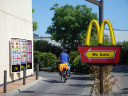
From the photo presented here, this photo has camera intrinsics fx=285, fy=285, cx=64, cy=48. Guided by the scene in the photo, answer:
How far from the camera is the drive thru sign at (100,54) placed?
8.67 meters

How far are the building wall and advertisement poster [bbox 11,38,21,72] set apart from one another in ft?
0.73

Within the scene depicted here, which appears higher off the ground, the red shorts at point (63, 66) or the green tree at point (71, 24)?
the green tree at point (71, 24)

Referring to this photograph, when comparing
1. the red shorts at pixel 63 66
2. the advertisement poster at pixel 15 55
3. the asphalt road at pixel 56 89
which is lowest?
the asphalt road at pixel 56 89

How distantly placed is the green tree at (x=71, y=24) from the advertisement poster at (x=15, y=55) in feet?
86.0

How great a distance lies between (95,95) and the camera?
33.0 ft

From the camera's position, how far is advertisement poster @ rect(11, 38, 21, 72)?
53.0ft

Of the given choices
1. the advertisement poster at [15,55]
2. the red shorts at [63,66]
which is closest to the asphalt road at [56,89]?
the red shorts at [63,66]

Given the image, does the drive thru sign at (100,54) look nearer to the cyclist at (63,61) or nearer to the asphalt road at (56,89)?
the asphalt road at (56,89)

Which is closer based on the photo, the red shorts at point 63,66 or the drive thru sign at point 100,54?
the drive thru sign at point 100,54

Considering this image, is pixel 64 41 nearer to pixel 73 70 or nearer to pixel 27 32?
pixel 73 70

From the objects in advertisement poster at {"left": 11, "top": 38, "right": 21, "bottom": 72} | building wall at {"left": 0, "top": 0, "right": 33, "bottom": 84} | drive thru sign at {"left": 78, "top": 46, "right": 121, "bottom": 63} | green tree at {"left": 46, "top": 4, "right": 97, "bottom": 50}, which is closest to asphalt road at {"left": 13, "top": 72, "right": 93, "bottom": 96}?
advertisement poster at {"left": 11, "top": 38, "right": 21, "bottom": 72}

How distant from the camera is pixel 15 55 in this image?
1645 cm

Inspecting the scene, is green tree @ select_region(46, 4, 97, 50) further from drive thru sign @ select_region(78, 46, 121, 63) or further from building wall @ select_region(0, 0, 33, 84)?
drive thru sign @ select_region(78, 46, 121, 63)

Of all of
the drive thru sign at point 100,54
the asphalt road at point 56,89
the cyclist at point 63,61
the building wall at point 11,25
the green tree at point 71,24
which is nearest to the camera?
the drive thru sign at point 100,54
